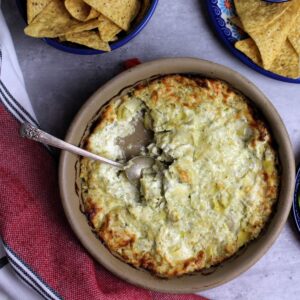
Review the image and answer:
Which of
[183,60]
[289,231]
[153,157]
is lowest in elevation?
[289,231]

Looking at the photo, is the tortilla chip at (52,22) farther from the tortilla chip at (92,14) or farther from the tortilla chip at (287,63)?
the tortilla chip at (287,63)

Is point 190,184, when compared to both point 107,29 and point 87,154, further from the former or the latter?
point 107,29

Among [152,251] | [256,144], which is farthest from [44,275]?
[256,144]

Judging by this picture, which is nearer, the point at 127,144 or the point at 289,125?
the point at 127,144

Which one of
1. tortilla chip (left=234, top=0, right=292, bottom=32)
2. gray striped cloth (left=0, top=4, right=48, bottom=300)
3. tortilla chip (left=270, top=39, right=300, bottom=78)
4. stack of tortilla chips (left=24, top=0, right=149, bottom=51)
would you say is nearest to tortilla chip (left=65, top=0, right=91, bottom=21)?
stack of tortilla chips (left=24, top=0, right=149, bottom=51)

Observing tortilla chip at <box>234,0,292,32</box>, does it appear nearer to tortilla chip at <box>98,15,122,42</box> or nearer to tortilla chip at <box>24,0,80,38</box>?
tortilla chip at <box>98,15,122,42</box>

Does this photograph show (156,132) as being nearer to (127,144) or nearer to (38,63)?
(127,144)
